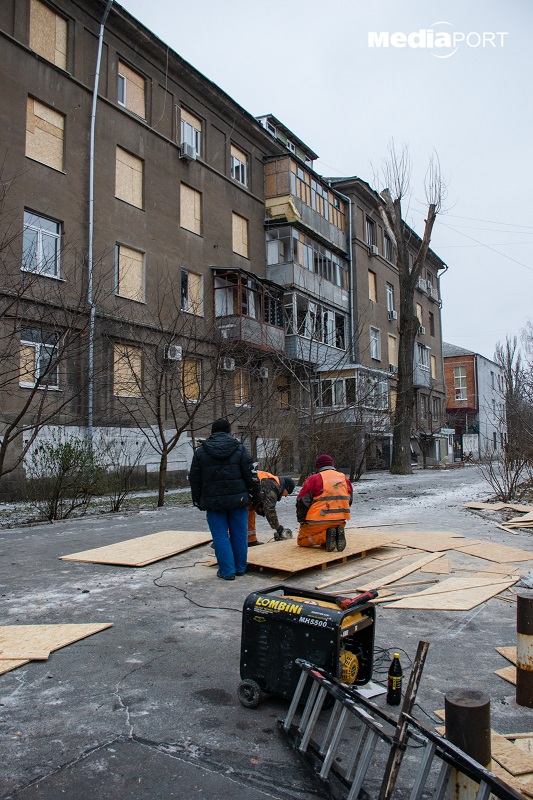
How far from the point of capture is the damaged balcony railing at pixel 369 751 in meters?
2.45

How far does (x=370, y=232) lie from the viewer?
39.4 m

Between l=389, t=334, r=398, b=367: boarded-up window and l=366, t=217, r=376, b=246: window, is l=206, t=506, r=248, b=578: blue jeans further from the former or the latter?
l=389, t=334, r=398, b=367: boarded-up window

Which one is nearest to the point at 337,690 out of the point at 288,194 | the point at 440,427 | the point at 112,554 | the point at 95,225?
the point at 112,554

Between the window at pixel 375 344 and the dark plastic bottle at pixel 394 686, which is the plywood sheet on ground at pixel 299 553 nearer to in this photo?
the dark plastic bottle at pixel 394 686

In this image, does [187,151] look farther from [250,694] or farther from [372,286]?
[250,694]

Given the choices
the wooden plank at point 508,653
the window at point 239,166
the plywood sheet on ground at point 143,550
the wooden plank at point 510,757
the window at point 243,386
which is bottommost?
the wooden plank at point 508,653

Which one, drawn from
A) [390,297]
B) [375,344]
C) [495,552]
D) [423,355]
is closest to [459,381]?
[423,355]

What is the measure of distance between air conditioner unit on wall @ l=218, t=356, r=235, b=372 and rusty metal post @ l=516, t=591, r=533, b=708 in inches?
565

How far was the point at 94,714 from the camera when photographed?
3604 millimetres

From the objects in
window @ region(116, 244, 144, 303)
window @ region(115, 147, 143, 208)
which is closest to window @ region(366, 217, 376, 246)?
window @ region(115, 147, 143, 208)

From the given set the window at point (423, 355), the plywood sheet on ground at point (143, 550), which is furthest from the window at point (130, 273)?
the window at point (423, 355)

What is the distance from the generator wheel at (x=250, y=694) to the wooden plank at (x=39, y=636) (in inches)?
64.9

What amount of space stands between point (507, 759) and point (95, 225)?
2113cm

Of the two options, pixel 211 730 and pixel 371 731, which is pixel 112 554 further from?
pixel 371 731
